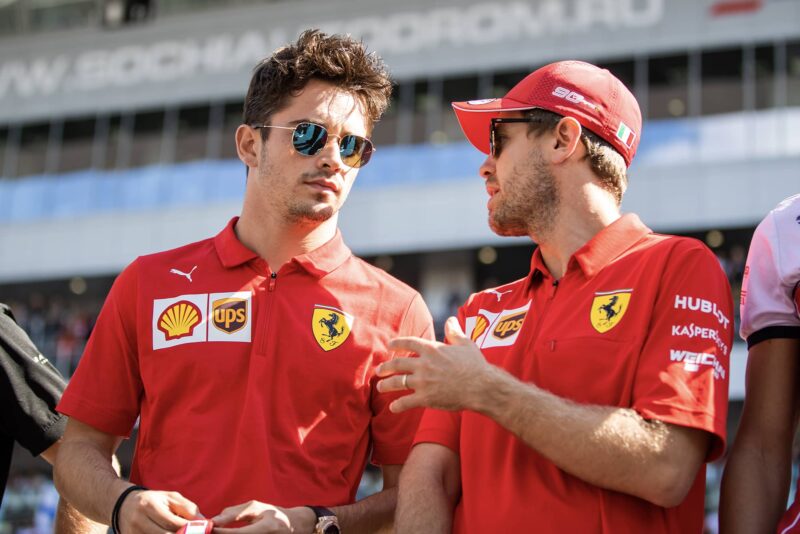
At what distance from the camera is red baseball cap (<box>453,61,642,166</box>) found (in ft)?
11.6

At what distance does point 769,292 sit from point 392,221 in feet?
74.3

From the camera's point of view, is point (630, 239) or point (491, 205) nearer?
point (630, 239)

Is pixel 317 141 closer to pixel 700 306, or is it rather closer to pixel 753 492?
pixel 700 306

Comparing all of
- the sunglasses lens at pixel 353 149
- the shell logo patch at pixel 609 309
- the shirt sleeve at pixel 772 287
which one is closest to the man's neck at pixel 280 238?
the sunglasses lens at pixel 353 149

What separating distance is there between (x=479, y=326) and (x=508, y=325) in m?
0.16

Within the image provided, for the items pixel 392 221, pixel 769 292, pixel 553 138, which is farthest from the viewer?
pixel 392 221

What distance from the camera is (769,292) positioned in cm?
335

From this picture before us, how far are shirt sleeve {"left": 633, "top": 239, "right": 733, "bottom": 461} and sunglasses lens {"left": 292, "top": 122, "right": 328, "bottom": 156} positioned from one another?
130 cm

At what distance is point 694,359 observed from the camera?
300 centimetres

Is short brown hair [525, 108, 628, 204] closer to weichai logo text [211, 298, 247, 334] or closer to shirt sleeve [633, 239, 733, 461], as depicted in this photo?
shirt sleeve [633, 239, 733, 461]

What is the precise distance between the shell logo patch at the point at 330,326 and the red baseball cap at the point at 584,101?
0.84m

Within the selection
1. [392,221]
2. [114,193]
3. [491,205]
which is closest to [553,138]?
[491,205]

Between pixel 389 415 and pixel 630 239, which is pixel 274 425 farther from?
pixel 630 239

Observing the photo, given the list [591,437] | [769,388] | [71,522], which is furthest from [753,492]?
[71,522]
